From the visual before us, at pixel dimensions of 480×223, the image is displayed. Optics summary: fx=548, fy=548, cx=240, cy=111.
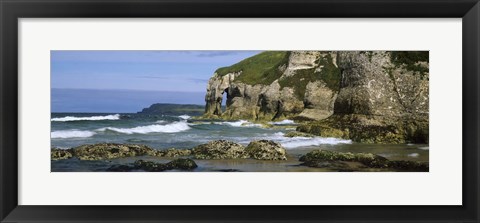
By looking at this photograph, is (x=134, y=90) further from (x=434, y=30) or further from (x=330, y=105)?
(x=434, y=30)

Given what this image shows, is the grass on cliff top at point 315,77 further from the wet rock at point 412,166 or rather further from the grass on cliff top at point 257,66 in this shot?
the wet rock at point 412,166

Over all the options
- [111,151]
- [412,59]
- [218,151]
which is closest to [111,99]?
[111,151]

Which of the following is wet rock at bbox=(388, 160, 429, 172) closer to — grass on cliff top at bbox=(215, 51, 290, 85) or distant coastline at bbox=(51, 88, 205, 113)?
grass on cliff top at bbox=(215, 51, 290, 85)

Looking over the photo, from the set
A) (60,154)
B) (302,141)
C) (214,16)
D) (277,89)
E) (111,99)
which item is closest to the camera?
(214,16)

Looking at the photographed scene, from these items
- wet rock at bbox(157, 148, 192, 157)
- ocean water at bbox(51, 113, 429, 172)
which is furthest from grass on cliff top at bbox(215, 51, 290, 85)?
wet rock at bbox(157, 148, 192, 157)

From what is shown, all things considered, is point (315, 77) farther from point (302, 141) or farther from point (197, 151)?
point (197, 151)

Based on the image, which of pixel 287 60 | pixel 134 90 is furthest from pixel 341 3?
pixel 134 90

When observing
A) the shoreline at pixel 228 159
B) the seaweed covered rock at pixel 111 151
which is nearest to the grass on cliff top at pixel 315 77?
the shoreline at pixel 228 159
